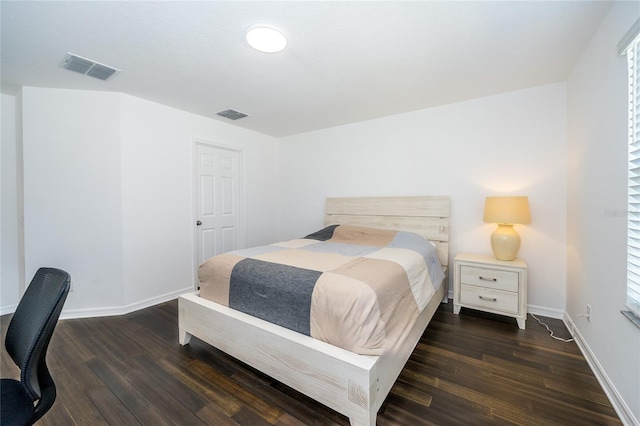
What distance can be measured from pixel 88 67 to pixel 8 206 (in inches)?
69.9

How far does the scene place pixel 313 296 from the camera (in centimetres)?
151

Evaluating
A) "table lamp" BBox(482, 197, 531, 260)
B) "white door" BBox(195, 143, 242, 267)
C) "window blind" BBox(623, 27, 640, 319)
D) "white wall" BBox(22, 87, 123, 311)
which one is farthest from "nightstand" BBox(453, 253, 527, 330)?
"white wall" BBox(22, 87, 123, 311)

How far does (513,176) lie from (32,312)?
3.56 m

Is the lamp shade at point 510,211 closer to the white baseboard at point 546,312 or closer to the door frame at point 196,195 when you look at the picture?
the white baseboard at point 546,312

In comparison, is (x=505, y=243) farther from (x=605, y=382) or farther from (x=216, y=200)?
(x=216, y=200)

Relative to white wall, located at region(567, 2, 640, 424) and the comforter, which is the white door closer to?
the comforter

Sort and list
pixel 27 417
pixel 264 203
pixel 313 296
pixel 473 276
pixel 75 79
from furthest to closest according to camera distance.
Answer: pixel 264 203 → pixel 473 276 → pixel 75 79 → pixel 313 296 → pixel 27 417

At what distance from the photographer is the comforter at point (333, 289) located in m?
1.37

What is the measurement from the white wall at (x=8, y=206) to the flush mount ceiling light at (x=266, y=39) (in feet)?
9.21

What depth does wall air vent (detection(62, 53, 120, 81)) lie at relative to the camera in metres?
2.01

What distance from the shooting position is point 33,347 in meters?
0.85

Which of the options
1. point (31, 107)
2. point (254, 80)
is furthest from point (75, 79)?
point (254, 80)

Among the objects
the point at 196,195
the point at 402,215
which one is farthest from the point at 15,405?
the point at 402,215

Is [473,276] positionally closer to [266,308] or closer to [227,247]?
[266,308]
